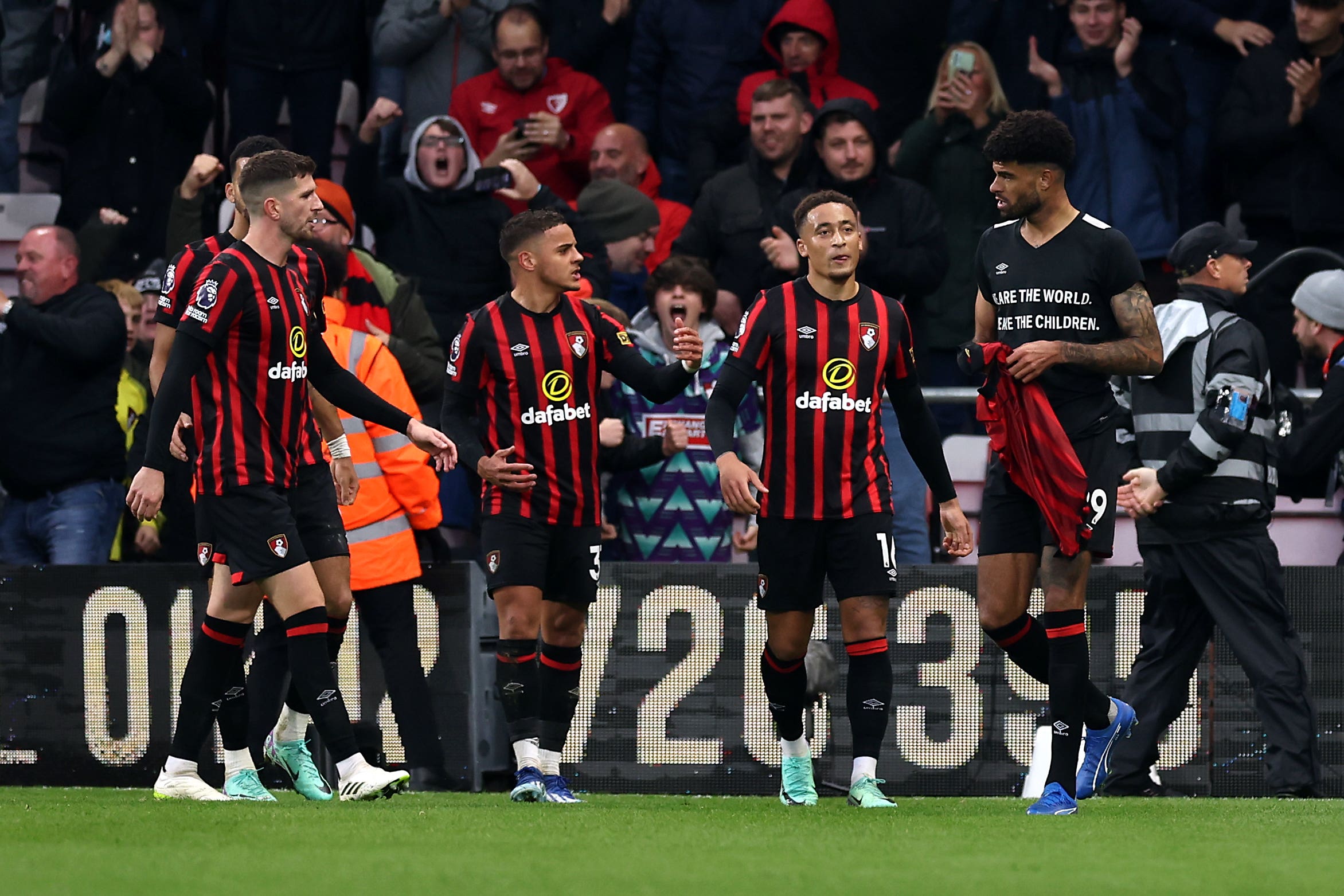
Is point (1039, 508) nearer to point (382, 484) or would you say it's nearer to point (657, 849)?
point (657, 849)

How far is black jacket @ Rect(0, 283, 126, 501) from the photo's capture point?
942 centimetres

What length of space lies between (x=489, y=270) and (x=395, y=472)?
87.7 inches

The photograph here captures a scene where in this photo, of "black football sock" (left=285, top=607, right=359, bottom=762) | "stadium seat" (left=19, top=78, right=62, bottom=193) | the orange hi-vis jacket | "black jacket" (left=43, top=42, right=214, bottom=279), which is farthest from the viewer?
"stadium seat" (left=19, top=78, right=62, bottom=193)

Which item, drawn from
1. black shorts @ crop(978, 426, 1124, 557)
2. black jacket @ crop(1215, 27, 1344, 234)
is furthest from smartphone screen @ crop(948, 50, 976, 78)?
black shorts @ crop(978, 426, 1124, 557)

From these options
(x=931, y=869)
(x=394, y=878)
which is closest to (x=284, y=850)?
(x=394, y=878)

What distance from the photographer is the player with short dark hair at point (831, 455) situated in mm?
6762

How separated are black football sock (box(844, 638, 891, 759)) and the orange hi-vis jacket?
7.52ft

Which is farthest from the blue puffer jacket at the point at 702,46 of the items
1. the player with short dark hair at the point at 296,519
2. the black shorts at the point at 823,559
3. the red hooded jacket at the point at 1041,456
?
the red hooded jacket at the point at 1041,456

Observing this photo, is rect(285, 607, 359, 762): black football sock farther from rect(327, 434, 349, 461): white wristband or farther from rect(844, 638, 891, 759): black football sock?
rect(844, 638, 891, 759): black football sock

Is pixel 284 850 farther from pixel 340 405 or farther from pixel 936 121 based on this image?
pixel 936 121

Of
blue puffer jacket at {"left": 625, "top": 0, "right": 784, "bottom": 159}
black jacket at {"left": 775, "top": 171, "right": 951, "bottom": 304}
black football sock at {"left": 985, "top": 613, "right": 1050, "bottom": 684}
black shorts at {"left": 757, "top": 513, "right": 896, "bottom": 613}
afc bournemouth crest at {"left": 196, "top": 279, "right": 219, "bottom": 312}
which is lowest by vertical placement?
black football sock at {"left": 985, "top": 613, "right": 1050, "bottom": 684}

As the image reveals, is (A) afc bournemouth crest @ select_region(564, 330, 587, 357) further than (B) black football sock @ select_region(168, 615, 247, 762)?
Yes

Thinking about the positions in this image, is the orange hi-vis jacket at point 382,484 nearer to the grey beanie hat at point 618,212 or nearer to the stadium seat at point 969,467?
the grey beanie hat at point 618,212

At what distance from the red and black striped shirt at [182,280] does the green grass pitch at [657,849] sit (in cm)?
171
